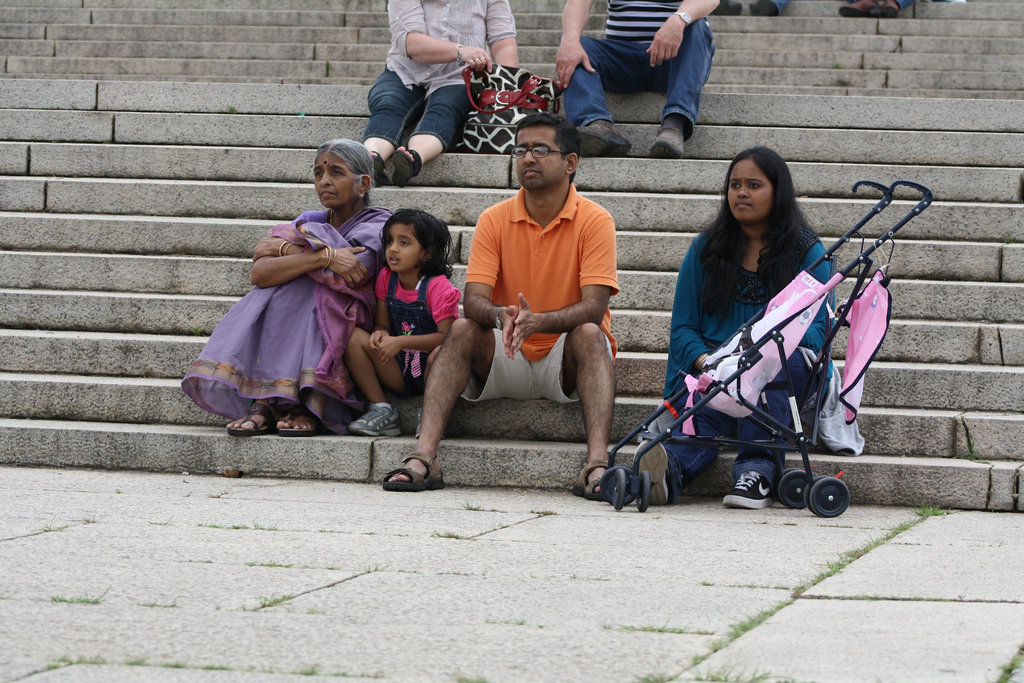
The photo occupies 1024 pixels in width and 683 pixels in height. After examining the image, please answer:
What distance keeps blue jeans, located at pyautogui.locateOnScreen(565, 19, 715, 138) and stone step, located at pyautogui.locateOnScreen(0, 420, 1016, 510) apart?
2614 mm

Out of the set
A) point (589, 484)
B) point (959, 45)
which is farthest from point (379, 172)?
point (959, 45)

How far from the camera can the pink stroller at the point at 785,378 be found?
14.5ft

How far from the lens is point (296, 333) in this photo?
5.31 metres

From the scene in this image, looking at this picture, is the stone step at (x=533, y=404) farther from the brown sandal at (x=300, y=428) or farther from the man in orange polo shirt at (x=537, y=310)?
the brown sandal at (x=300, y=428)

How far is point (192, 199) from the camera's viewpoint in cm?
688

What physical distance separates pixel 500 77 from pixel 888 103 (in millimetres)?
2429

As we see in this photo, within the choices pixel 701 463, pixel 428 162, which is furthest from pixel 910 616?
pixel 428 162

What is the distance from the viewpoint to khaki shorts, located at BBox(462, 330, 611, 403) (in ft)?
16.6

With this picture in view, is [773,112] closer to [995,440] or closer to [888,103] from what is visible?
[888,103]

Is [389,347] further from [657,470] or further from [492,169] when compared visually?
[492,169]

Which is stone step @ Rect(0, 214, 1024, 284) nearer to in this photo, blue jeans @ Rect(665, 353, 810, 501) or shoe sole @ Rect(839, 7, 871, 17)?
blue jeans @ Rect(665, 353, 810, 501)

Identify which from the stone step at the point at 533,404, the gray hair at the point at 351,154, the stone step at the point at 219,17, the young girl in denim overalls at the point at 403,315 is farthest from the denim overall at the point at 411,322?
the stone step at the point at 219,17

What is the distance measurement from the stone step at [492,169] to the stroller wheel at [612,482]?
2.77 metres

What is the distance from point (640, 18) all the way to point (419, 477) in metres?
3.74
